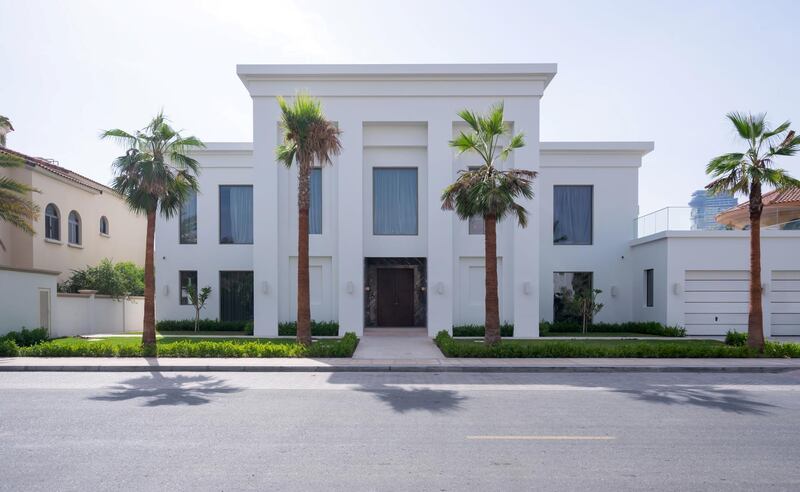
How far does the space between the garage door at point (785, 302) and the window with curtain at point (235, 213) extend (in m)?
20.7

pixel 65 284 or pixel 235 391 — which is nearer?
pixel 235 391

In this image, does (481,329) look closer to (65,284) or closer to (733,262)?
(733,262)

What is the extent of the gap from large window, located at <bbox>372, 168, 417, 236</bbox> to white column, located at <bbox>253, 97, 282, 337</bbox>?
3.85 m

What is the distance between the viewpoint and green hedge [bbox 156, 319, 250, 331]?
21984mm

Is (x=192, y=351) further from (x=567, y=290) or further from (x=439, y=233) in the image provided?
(x=567, y=290)

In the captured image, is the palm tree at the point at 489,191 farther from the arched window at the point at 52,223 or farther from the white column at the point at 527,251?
the arched window at the point at 52,223

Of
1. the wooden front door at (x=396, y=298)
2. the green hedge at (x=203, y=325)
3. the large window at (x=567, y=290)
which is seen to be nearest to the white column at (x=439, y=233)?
the wooden front door at (x=396, y=298)

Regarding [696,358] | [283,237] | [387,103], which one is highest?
[387,103]

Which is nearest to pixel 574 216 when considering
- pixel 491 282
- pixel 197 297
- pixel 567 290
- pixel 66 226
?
pixel 567 290

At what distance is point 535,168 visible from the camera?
20.4 metres

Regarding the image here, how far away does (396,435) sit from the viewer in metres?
7.31

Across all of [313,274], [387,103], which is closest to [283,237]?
[313,274]

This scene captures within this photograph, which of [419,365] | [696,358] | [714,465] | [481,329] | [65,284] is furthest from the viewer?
[65,284]

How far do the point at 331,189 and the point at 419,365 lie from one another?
396 inches
